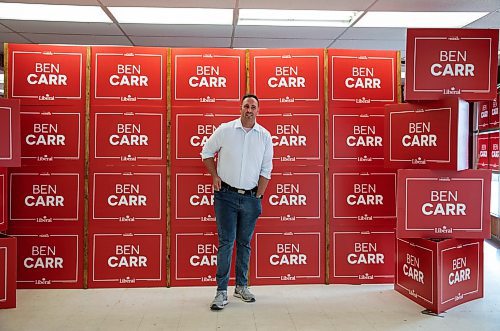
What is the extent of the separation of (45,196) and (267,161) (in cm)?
181

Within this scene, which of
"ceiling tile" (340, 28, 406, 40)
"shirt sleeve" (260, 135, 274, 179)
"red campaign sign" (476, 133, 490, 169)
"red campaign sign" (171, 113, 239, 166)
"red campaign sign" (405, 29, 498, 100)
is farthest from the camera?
"red campaign sign" (476, 133, 490, 169)

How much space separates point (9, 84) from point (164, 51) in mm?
1250

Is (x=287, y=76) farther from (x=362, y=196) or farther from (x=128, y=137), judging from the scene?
(x=128, y=137)

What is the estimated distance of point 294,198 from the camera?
413cm

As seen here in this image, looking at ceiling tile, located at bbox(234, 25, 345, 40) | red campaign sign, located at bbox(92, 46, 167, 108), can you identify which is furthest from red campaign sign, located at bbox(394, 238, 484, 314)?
ceiling tile, located at bbox(234, 25, 345, 40)

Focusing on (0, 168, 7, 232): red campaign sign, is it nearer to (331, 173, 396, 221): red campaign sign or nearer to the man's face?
the man's face

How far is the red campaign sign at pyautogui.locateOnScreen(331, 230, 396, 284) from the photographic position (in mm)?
4168

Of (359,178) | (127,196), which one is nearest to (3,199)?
(127,196)

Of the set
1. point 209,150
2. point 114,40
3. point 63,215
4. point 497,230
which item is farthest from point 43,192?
point 497,230

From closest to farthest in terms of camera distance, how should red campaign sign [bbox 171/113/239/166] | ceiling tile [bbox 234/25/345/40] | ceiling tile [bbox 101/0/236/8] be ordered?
red campaign sign [bbox 171/113/239/166] < ceiling tile [bbox 101/0/236/8] < ceiling tile [bbox 234/25/345/40]

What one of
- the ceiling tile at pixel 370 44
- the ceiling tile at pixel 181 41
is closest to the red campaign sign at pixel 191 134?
the ceiling tile at pixel 181 41

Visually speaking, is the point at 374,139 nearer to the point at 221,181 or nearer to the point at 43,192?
the point at 221,181

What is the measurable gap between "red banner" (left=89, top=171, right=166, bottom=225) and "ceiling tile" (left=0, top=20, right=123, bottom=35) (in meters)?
2.03

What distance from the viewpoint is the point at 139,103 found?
403 centimetres
